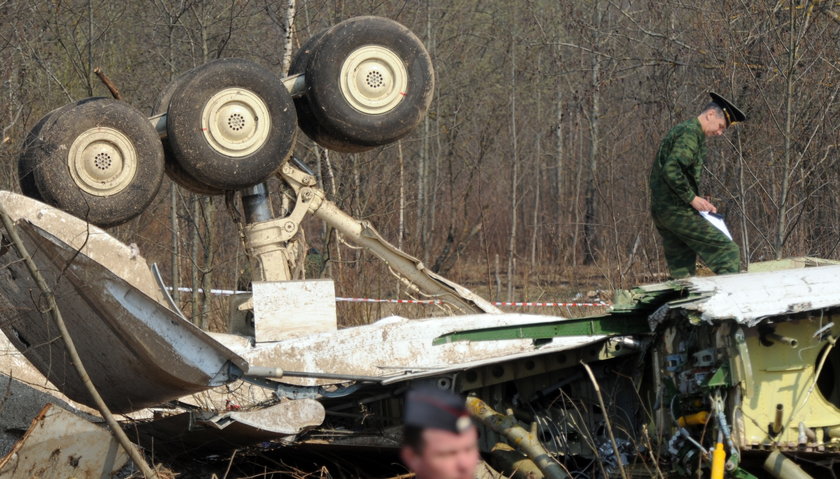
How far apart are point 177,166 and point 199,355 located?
59.9 inches

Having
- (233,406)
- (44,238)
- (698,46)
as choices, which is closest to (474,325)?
(233,406)

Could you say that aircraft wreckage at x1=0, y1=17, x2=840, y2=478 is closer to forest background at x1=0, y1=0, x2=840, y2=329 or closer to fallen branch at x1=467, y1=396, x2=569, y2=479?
fallen branch at x1=467, y1=396, x2=569, y2=479

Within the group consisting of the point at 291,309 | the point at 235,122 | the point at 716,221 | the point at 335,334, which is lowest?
the point at 335,334

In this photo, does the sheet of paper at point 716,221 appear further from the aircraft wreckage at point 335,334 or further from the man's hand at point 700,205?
the aircraft wreckage at point 335,334

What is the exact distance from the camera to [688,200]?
736 centimetres

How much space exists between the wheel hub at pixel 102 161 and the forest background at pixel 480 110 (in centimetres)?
100

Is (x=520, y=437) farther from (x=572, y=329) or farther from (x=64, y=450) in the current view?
(x=64, y=450)

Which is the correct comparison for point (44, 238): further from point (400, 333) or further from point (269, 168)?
point (400, 333)

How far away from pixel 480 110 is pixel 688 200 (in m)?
15.5

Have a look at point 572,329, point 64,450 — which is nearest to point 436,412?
point 572,329

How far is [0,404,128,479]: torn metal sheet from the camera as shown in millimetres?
5980

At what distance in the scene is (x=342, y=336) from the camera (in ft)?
23.4

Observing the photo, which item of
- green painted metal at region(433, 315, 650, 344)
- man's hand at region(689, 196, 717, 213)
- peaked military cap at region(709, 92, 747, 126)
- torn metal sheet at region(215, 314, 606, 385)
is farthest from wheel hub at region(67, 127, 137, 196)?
peaked military cap at region(709, 92, 747, 126)

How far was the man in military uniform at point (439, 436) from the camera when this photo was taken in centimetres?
190
